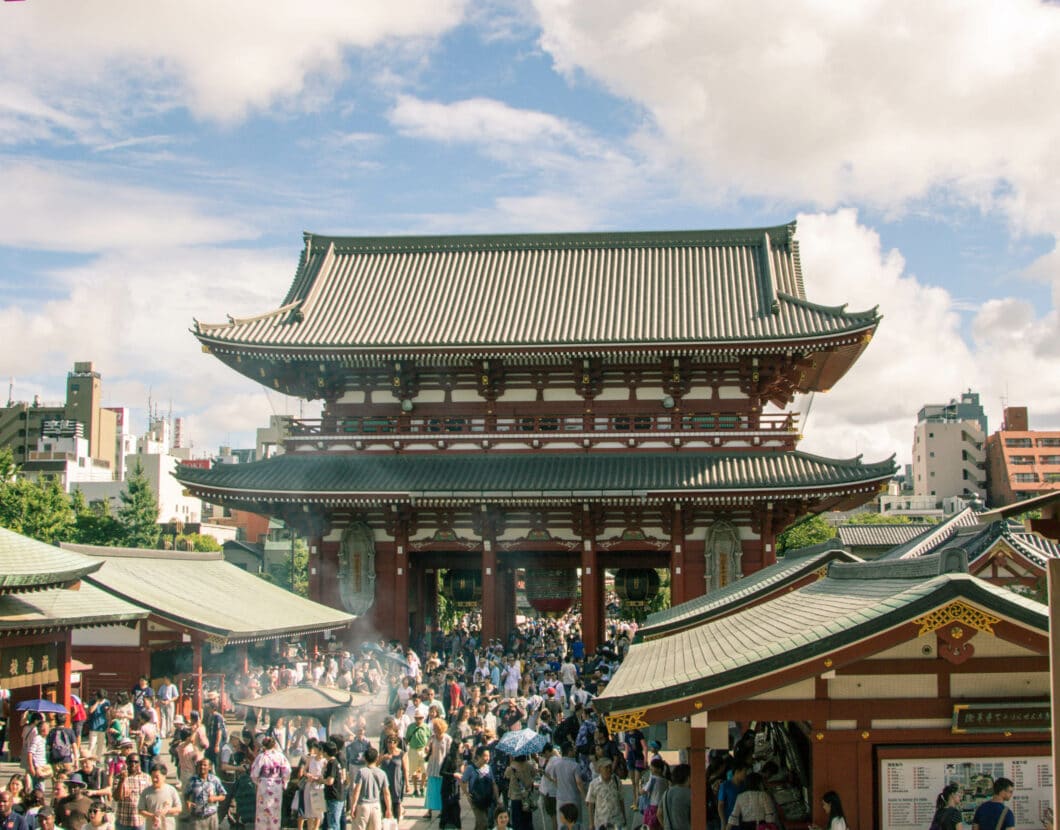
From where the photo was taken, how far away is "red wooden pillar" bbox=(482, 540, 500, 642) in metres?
35.1

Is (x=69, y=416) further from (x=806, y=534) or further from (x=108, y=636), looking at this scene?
(x=108, y=636)

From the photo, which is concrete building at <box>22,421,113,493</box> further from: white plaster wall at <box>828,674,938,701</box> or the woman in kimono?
white plaster wall at <box>828,674,938,701</box>

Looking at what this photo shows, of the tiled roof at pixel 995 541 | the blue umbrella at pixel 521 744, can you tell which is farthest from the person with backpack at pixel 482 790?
the tiled roof at pixel 995 541

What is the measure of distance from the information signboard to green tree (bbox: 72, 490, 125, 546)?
207 feet

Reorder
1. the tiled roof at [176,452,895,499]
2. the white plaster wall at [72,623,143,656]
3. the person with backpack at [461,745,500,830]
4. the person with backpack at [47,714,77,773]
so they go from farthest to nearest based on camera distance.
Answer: the tiled roof at [176,452,895,499], the white plaster wall at [72,623,143,656], the person with backpack at [47,714,77,773], the person with backpack at [461,745,500,830]

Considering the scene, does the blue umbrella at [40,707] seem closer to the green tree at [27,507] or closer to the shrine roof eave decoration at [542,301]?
the shrine roof eave decoration at [542,301]

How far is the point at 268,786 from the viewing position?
15523mm

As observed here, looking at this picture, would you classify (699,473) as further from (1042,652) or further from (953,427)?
(953,427)

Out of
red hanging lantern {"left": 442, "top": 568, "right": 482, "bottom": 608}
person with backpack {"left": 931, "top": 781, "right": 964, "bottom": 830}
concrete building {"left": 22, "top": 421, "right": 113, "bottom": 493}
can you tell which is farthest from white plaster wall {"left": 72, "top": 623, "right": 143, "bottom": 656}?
concrete building {"left": 22, "top": 421, "right": 113, "bottom": 493}

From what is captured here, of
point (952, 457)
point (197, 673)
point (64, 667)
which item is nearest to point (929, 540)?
point (197, 673)

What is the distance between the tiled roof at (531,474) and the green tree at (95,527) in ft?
117

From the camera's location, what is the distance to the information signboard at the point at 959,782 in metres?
12.0

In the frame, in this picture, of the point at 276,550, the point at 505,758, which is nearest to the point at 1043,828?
the point at 505,758

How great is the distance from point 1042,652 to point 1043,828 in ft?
6.98
